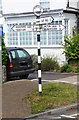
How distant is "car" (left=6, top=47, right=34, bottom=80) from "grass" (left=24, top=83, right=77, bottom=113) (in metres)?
2.48

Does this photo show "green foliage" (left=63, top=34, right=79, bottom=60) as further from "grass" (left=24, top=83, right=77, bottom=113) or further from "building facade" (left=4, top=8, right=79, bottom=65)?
"grass" (left=24, top=83, right=77, bottom=113)

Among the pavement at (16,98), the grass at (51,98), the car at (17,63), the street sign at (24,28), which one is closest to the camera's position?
the pavement at (16,98)

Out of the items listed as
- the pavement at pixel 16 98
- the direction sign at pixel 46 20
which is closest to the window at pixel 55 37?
the pavement at pixel 16 98

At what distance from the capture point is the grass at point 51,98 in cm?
941

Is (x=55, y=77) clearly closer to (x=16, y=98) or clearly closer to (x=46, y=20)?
(x=16, y=98)

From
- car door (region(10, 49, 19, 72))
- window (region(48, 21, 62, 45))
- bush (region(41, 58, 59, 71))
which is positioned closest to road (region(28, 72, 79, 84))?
bush (region(41, 58, 59, 71))

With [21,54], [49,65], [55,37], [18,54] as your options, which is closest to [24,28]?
[18,54]

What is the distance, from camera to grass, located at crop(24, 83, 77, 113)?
9.41 metres

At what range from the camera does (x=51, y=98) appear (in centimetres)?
1038

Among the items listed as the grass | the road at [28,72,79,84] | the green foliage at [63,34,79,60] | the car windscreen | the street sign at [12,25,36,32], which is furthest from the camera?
the green foliage at [63,34,79,60]

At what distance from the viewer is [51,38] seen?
21.4 m

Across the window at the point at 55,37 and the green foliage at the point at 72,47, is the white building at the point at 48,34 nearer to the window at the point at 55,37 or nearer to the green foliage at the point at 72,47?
the window at the point at 55,37

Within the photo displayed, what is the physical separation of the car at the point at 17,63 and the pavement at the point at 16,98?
0.62 metres

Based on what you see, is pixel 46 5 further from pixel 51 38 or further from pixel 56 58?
pixel 56 58
